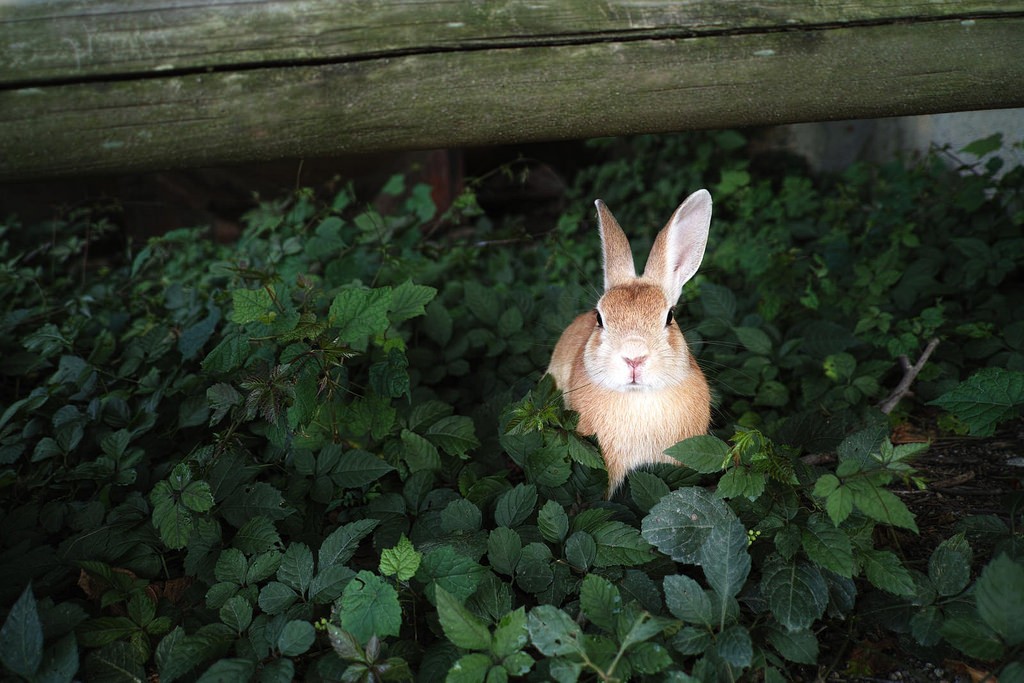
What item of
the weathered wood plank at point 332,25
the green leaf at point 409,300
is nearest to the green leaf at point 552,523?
the green leaf at point 409,300

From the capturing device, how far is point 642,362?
2375 mm

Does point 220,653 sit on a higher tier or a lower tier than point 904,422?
higher

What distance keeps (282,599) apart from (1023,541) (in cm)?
192

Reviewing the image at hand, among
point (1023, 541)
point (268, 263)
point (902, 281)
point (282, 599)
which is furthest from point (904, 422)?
point (268, 263)

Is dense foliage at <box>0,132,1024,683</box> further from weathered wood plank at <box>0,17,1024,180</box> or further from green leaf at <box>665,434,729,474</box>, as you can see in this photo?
weathered wood plank at <box>0,17,1024,180</box>

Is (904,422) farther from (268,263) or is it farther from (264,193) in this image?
(264,193)

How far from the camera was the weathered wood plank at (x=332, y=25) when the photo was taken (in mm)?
2199

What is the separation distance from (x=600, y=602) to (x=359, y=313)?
1.15 metres

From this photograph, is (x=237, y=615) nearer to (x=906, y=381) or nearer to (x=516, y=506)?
(x=516, y=506)

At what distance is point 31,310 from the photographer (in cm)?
345

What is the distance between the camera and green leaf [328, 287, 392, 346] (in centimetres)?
235

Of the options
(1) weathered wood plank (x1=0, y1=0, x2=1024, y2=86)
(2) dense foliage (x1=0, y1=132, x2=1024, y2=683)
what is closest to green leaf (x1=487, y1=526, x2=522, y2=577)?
(2) dense foliage (x1=0, y1=132, x2=1024, y2=683)

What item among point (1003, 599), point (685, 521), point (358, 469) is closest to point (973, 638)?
point (1003, 599)

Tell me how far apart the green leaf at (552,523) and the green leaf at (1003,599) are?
988 mm
